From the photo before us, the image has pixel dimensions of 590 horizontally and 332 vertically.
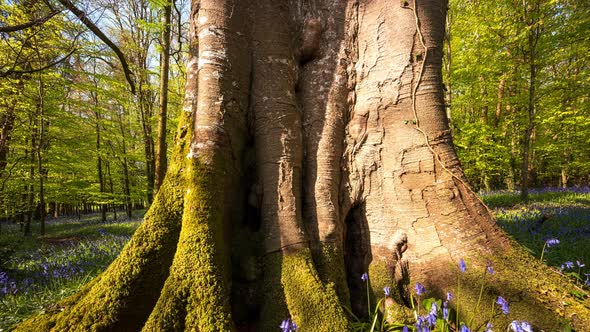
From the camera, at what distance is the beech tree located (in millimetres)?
1912

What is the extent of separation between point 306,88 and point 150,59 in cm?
2006

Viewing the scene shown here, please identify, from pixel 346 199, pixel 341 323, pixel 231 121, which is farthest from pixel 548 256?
pixel 231 121

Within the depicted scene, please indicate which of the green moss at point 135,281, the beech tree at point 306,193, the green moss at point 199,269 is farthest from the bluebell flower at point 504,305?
the green moss at point 135,281

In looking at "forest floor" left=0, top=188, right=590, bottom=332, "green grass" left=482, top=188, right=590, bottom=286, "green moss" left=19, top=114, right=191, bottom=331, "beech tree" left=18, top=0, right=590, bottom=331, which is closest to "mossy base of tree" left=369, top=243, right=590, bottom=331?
"beech tree" left=18, top=0, right=590, bottom=331

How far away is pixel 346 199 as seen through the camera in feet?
8.61

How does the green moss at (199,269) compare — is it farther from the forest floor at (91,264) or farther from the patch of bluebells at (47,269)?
the patch of bluebells at (47,269)

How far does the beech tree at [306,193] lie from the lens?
1912 millimetres

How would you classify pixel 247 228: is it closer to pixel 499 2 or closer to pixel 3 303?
pixel 3 303

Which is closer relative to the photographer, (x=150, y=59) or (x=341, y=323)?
(x=341, y=323)

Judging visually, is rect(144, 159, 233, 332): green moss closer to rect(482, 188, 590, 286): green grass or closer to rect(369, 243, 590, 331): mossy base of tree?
rect(369, 243, 590, 331): mossy base of tree

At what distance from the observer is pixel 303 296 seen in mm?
1936

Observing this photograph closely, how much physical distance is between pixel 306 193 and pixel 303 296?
2.86ft

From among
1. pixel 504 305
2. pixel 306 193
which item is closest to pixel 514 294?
pixel 504 305

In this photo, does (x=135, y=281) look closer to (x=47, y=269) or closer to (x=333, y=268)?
(x=333, y=268)
